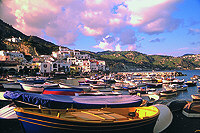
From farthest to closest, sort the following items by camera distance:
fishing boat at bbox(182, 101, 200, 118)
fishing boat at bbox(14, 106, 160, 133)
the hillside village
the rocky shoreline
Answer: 1. the hillside village
2. fishing boat at bbox(182, 101, 200, 118)
3. the rocky shoreline
4. fishing boat at bbox(14, 106, 160, 133)

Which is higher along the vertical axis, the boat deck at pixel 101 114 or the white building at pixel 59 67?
the white building at pixel 59 67

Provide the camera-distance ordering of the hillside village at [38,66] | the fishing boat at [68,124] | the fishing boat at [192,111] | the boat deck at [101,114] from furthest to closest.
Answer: the hillside village at [38,66] < the fishing boat at [192,111] < the boat deck at [101,114] < the fishing boat at [68,124]

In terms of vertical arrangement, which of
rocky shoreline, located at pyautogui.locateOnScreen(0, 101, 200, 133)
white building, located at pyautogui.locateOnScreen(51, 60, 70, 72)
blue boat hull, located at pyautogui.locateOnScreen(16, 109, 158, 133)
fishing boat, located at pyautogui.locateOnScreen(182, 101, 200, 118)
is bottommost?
rocky shoreline, located at pyautogui.locateOnScreen(0, 101, 200, 133)

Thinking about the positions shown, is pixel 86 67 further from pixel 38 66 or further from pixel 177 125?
pixel 177 125

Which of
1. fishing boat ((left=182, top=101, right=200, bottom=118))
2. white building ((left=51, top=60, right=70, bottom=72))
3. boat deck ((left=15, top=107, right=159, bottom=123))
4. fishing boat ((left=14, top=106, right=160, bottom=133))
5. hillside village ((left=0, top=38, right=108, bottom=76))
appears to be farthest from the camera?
white building ((left=51, top=60, right=70, bottom=72))

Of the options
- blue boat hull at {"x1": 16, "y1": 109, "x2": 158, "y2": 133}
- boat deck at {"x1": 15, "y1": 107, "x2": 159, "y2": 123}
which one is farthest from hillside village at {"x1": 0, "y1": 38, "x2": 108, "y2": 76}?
blue boat hull at {"x1": 16, "y1": 109, "x2": 158, "y2": 133}

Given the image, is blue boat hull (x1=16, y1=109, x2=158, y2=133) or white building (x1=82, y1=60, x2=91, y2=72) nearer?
blue boat hull (x1=16, y1=109, x2=158, y2=133)

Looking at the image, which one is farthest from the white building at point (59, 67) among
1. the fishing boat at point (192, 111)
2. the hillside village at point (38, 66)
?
the fishing boat at point (192, 111)

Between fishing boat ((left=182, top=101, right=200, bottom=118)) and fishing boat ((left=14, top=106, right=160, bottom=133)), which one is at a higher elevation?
fishing boat ((left=14, top=106, right=160, bottom=133))

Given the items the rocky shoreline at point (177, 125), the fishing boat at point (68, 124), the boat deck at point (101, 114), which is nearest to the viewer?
the fishing boat at point (68, 124)

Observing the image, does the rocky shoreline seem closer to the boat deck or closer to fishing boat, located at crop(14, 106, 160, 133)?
the boat deck

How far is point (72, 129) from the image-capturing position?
28.8ft

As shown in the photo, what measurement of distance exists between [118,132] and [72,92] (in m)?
15.3

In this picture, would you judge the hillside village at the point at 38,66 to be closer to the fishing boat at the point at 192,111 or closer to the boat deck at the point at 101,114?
the boat deck at the point at 101,114
